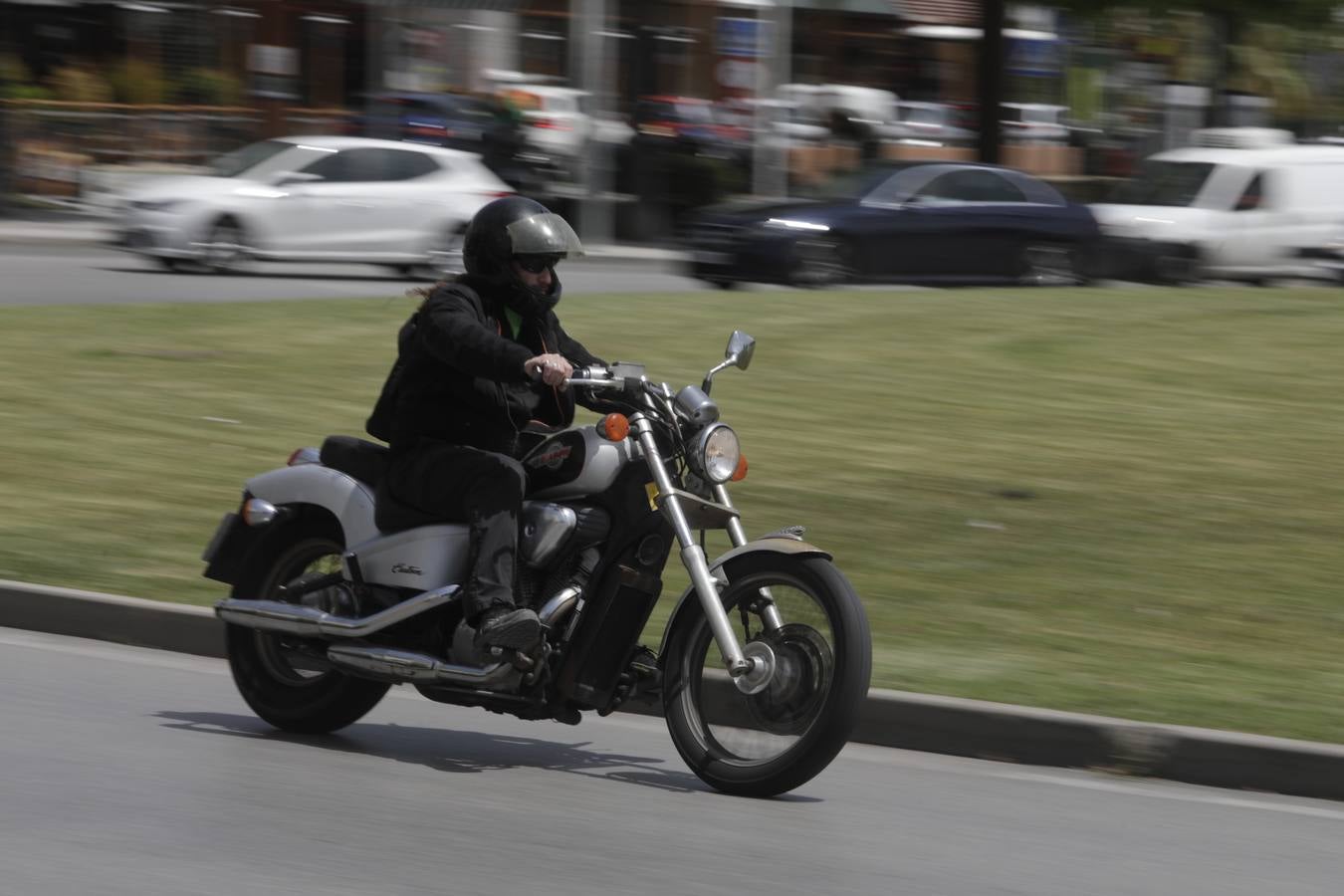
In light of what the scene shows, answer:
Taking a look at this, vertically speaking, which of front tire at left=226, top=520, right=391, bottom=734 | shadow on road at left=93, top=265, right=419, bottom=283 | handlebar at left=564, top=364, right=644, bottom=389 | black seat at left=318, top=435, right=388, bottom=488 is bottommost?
shadow on road at left=93, top=265, right=419, bottom=283

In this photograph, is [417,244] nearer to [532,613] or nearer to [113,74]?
[113,74]

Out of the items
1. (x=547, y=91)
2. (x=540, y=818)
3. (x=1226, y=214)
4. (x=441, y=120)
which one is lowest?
(x=540, y=818)

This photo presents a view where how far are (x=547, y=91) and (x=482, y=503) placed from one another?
29.0 m

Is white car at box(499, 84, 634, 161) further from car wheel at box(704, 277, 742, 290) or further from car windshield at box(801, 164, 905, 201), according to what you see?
car wheel at box(704, 277, 742, 290)

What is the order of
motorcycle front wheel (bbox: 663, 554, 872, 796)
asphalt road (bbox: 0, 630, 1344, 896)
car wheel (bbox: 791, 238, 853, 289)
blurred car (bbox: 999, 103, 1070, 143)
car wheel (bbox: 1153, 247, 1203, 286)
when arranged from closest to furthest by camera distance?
asphalt road (bbox: 0, 630, 1344, 896), motorcycle front wheel (bbox: 663, 554, 872, 796), car wheel (bbox: 791, 238, 853, 289), car wheel (bbox: 1153, 247, 1203, 286), blurred car (bbox: 999, 103, 1070, 143)

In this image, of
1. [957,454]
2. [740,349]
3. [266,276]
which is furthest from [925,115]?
[740,349]

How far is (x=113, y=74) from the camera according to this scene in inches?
1227

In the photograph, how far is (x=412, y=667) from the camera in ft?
20.4

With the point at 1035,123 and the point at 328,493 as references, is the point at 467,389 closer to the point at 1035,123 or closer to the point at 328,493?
the point at 328,493

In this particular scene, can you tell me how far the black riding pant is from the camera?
239 inches

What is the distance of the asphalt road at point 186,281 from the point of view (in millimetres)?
19812

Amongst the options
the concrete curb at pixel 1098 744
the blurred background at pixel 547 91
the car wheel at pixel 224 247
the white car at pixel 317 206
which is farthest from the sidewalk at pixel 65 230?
the concrete curb at pixel 1098 744

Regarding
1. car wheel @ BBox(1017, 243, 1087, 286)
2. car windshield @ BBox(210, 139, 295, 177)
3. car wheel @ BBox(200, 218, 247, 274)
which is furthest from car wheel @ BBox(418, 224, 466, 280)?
car wheel @ BBox(1017, 243, 1087, 286)

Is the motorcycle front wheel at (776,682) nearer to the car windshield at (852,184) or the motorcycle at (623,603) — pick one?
the motorcycle at (623,603)
